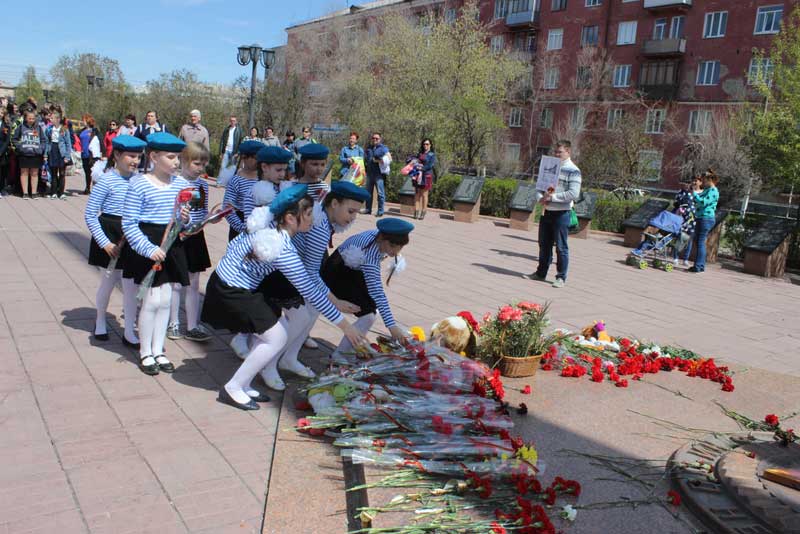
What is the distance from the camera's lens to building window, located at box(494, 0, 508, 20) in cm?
4922

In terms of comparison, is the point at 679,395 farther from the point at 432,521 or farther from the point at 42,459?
the point at 42,459

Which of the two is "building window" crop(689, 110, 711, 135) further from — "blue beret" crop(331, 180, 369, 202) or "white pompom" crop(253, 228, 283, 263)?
"white pompom" crop(253, 228, 283, 263)

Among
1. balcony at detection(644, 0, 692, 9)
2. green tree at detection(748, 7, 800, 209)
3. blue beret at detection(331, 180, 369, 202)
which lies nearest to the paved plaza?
blue beret at detection(331, 180, 369, 202)

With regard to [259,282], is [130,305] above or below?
below

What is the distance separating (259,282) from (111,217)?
1.74 m

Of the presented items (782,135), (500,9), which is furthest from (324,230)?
(500,9)

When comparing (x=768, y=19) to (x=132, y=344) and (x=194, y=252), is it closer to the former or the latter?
(x=194, y=252)

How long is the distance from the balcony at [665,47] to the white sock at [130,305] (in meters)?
41.2

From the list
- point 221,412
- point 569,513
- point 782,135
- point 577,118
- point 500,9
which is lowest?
point 221,412

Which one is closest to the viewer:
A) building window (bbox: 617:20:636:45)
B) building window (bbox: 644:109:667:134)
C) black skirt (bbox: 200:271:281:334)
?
black skirt (bbox: 200:271:281:334)

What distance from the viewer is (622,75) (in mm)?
43062

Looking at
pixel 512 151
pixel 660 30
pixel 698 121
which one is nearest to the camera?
pixel 698 121

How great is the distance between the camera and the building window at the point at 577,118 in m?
40.9

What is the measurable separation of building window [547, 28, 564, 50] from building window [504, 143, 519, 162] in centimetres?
697
